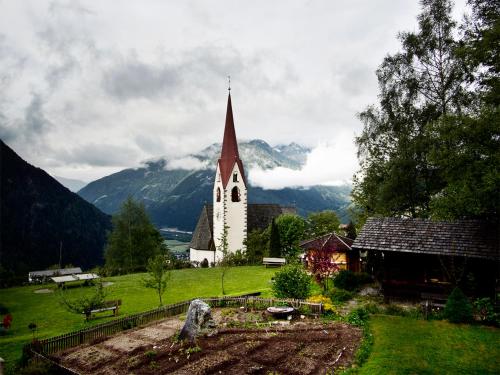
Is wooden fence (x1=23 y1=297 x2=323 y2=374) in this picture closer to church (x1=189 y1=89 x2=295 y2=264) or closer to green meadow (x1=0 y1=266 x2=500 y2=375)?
green meadow (x1=0 y1=266 x2=500 y2=375)

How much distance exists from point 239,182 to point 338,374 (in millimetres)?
38328

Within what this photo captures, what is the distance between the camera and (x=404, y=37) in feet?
82.5

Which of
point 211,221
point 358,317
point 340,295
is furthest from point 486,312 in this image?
point 211,221

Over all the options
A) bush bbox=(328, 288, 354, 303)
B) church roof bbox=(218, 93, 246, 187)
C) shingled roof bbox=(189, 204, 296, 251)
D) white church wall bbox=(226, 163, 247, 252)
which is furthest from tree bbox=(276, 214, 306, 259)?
bush bbox=(328, 288, 354, 303)

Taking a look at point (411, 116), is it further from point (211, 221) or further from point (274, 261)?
point (211, 221)

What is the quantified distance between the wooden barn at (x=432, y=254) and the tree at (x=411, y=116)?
3625mm

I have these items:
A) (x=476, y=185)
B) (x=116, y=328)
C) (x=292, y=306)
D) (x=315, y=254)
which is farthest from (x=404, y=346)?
(x=116, y=328)

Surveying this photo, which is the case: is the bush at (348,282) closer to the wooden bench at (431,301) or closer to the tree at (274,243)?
the wooden bench at (431,301)

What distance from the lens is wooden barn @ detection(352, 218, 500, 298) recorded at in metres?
18.8

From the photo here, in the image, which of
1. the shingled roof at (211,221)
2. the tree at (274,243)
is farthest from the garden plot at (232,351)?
the shingled roof at (211,221)

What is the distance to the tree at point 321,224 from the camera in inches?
2000

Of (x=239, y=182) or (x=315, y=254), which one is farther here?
(x=239, y=182)

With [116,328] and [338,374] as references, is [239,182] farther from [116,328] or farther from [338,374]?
[338,374]

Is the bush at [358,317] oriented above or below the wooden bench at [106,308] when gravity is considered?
above
